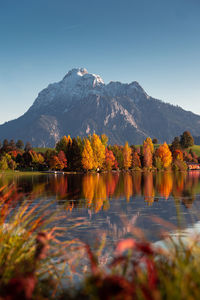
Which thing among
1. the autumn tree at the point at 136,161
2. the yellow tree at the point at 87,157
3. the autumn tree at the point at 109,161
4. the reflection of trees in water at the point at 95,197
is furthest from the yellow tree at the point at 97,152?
the reflection of trees in water at the point at 95,197

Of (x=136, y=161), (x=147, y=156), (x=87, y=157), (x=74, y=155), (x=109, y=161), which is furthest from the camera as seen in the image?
(x=136, y=161)

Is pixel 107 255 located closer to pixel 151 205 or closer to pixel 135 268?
pixel 135 268

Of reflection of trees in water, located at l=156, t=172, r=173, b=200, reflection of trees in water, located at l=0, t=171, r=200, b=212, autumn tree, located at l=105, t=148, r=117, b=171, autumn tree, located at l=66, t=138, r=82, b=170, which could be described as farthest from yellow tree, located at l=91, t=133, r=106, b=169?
reflection of trees in water, located at l=0, t=171, r=200, b=212

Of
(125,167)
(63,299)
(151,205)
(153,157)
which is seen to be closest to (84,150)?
(125,167)

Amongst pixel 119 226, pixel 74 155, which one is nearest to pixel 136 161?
pixel 74 155

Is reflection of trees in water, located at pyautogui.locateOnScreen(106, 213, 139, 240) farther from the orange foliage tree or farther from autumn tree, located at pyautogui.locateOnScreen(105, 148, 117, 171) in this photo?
the orange foliage tree

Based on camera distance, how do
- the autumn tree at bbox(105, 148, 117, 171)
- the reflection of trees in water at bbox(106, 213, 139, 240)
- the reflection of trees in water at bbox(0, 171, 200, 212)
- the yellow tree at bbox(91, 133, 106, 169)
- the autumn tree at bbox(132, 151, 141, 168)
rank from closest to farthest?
the reflection of trees in water at bbox(106, 213, 139, 240)
the reflection of trees in water at bbox(0, 171, 200, 212)
the yellow tree at bbox(91, 133, 106, 169)
the autumn tree at bbox(105, 148, 117, 171)
the autumn tree at bbox(132, 151, 141, 168)

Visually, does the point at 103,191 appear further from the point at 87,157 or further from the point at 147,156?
the point at 147,156

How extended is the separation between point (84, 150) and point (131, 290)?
236 feet

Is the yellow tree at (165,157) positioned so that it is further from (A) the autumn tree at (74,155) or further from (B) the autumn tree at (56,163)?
(B) the autumn tree at (56,163)

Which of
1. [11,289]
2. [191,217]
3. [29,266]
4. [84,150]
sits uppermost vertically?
[84,150]

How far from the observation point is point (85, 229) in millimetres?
10719

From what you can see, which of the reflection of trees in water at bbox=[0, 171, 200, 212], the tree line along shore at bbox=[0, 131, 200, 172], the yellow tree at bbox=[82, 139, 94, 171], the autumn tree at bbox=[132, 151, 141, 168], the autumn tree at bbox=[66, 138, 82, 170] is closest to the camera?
the reflection of trees in water at bbox=[0, 171, 200, 212]

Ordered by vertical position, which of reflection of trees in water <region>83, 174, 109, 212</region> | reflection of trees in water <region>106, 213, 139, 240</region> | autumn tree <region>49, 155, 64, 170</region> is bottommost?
reflection of trees in water <region>106, 213, 139, 240</region>
